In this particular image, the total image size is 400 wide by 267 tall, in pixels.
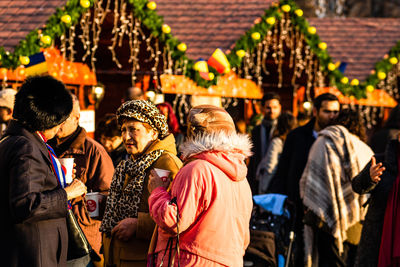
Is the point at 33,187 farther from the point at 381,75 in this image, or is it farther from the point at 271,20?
the point at 381,75

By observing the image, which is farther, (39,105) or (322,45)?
(322,45)

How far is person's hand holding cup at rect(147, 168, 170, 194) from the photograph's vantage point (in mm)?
3545

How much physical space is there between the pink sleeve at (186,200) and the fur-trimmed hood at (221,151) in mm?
96

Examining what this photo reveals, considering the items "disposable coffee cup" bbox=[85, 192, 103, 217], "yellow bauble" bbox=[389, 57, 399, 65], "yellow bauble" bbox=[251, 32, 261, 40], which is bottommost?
"disposable coffee cup" bbox=[85, 192, 103, 217]

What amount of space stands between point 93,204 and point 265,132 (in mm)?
4627

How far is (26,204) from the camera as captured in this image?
3.35 metres

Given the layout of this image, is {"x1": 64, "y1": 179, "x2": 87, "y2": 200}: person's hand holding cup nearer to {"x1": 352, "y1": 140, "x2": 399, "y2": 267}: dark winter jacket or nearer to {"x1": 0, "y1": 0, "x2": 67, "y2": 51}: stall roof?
{"x1": 352, "y1": 140, "x2": 399, "y2": 267}: dark winter jacket

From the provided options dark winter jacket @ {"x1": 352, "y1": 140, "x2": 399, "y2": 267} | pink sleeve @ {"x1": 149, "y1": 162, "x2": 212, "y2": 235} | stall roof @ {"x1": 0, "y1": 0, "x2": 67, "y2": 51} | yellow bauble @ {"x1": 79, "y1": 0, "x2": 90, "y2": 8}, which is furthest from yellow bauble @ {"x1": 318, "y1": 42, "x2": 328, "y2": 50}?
pink sleeve @ {"x1": 149, "y1": 162, "x2": 212, "y2": 235}

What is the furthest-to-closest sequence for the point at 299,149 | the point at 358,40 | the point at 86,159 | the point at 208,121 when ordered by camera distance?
the point at 358,40 < the point at 299,149 < the point at 86,159 < the point at 208,121

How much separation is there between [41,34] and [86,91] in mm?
2362

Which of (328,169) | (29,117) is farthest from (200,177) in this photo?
(328,169)

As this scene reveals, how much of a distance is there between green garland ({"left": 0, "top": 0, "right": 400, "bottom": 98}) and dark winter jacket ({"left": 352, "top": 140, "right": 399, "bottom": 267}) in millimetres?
4228

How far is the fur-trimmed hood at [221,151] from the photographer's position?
11.2 feet

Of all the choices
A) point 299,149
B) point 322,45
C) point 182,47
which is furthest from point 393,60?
point 299,149
